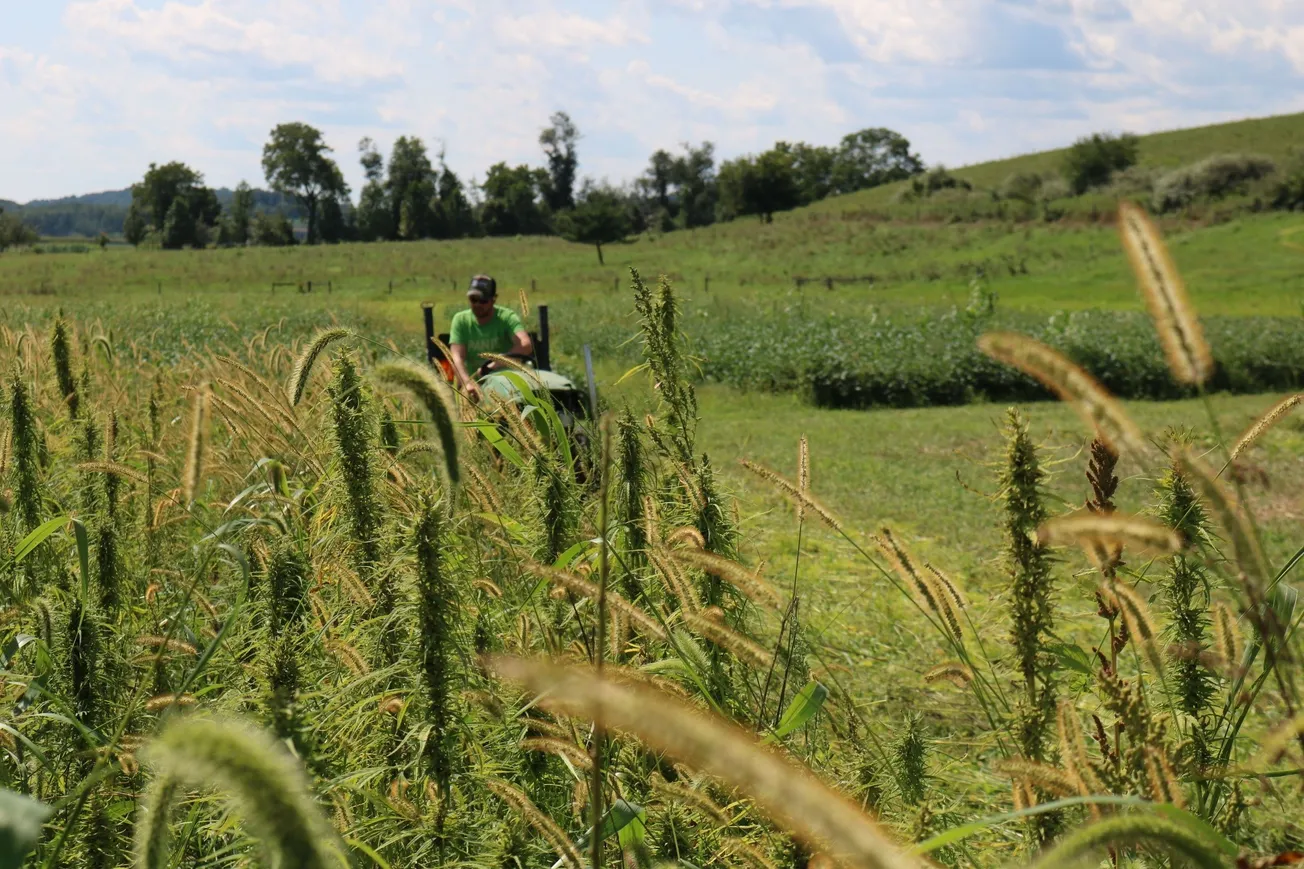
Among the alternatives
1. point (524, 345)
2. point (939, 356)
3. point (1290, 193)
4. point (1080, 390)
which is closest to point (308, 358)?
point (1080, 390)

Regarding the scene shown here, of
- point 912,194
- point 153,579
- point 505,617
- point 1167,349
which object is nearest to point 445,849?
point 505,617

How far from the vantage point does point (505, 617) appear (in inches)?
109

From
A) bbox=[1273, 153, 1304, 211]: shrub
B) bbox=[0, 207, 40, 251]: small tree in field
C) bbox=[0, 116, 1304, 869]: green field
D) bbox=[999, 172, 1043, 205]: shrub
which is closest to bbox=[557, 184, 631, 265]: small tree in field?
bbox=[999, 172, 1043, 205]: shrub

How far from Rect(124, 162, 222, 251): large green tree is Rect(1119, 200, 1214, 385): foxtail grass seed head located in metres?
111

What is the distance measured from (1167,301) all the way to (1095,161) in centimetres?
8167

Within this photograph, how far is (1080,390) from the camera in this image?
118cm

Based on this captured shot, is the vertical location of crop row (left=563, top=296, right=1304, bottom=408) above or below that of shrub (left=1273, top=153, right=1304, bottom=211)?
below

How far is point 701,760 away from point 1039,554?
1056 mm

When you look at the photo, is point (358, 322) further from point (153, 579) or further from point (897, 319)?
point (153, 579)

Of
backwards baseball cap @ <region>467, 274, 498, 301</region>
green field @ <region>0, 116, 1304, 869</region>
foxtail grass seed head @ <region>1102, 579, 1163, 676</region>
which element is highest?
backwards baseball cap @ <region>467, 274, 498, 301</region>

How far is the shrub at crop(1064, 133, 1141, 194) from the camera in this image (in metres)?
73.9

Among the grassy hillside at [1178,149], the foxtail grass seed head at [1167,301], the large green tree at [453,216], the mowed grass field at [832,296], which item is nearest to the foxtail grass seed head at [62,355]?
the mowed grass field at [832,296]

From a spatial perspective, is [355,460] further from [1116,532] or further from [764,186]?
[764,186]

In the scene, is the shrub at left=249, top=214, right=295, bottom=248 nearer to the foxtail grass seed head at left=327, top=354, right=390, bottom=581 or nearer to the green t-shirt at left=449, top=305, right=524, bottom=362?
the green t-shirt at left=449, top=305, right=524, bottom=362
